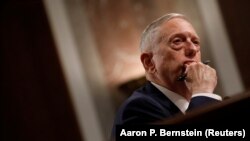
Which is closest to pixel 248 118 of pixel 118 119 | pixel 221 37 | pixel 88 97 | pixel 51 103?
pixel 118 119

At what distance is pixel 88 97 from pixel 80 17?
39 cm

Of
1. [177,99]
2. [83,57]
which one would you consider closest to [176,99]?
[177,99]

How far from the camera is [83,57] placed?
1.78 meters

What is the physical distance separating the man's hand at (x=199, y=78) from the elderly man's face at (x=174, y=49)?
0.04m

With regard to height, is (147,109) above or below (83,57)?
below

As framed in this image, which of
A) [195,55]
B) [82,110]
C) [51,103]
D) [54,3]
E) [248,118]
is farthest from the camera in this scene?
Result: [54,3]

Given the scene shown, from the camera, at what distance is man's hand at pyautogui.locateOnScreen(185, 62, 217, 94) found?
1.11 meters

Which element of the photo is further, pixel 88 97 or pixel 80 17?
pixel 80 17

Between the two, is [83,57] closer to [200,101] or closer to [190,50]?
[190,50]

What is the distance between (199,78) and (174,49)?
0.15 meters

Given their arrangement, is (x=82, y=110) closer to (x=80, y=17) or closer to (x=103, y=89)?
(x=103, y=89)

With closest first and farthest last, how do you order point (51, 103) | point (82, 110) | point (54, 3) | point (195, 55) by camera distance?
point (195, 55) → point (51, 103) → point (82, 110) → point (54, 3)

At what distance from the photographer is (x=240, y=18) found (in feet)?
5.88

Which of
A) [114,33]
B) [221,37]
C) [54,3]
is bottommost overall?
[221,37]
